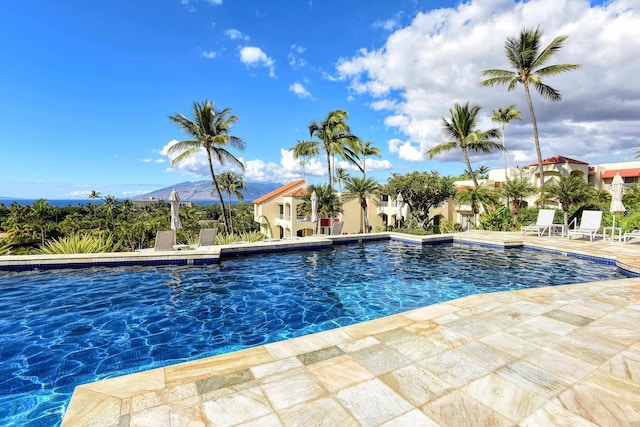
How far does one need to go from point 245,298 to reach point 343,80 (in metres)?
19.0

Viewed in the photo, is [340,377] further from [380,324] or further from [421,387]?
[380,324]

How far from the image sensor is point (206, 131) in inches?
834

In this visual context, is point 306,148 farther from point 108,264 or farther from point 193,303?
point 193,303

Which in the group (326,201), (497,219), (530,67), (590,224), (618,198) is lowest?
(590,224)

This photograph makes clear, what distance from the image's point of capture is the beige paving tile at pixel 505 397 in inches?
95.9

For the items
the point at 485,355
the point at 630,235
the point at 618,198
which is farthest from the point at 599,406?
the point at 630,235

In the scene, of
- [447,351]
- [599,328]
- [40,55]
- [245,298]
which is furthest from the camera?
[40,55]

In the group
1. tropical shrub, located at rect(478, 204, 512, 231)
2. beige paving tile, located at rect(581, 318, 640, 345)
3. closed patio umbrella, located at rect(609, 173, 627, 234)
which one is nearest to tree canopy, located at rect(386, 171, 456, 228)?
tropical shrub, located at rect(478, 204, 512, 231)

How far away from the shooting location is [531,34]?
19984mm

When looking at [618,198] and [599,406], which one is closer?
[599,406]

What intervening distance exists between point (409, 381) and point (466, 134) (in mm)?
26744

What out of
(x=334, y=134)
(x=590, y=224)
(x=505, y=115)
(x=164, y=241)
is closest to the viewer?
(x=164, y=241)

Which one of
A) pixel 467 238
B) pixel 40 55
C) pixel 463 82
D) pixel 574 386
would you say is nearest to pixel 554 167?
pixel 463 82

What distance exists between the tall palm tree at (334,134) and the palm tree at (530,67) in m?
10.6
